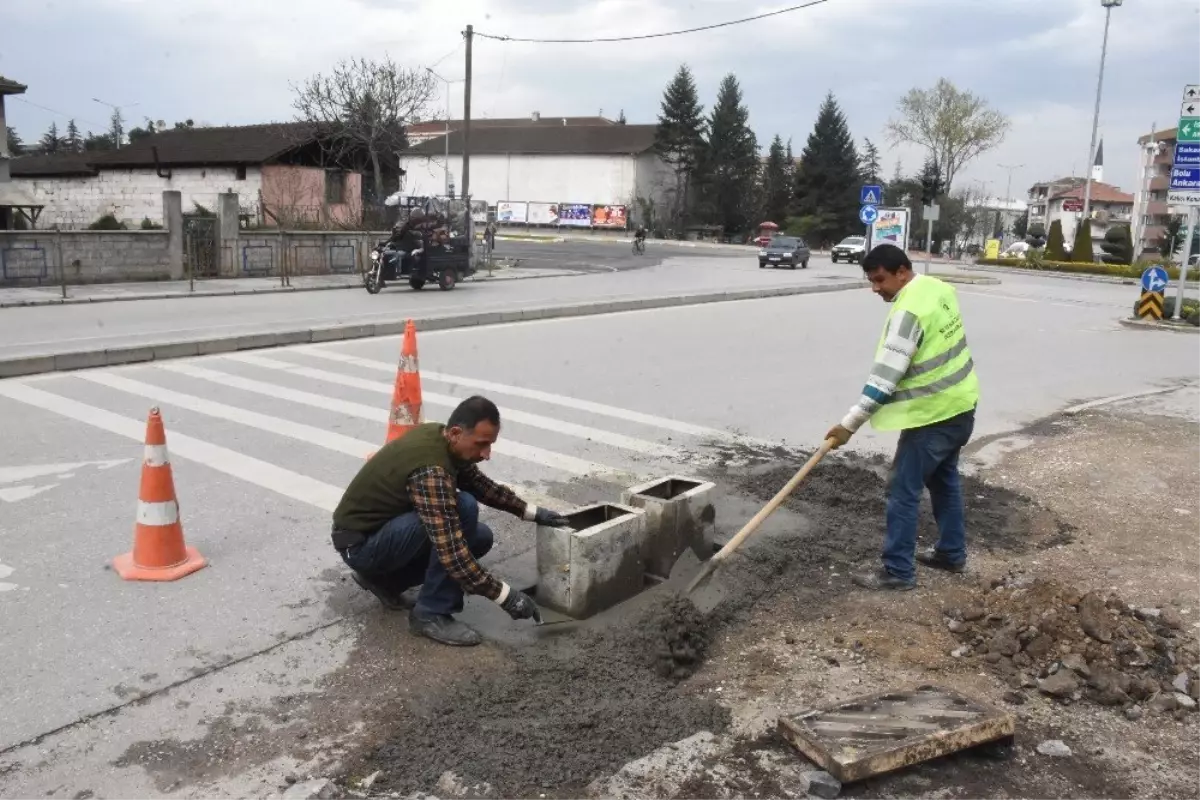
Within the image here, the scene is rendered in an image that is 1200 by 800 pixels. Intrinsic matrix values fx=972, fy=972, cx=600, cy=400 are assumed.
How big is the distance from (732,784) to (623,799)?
0.39 metres

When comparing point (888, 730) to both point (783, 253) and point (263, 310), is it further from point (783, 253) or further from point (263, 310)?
point (783, 253)

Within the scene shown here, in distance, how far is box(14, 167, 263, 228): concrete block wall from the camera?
3672cm

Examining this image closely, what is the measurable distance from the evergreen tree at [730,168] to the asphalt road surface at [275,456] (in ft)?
186

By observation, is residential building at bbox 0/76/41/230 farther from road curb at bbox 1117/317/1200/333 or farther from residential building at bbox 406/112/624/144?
residential building at bbox 406/112/624/144

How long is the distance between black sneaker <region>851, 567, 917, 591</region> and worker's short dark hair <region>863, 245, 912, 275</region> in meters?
1.56

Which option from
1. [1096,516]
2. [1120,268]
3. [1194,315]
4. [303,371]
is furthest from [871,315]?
[1120,268]

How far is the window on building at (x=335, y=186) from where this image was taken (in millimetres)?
37469

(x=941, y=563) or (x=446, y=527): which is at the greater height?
(x=446, y=527)

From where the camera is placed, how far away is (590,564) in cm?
448

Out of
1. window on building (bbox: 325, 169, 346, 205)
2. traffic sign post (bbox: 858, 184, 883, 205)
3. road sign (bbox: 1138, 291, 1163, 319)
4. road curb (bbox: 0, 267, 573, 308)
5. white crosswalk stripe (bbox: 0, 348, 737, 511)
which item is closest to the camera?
white crosswalk stripe (bbox: 0, 348, 737, 511)

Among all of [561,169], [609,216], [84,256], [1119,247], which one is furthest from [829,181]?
[84,256]

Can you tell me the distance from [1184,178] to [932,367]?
55.6 feet

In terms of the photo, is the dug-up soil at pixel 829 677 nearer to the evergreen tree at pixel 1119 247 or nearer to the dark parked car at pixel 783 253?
the dark parked car at pixel 783 253

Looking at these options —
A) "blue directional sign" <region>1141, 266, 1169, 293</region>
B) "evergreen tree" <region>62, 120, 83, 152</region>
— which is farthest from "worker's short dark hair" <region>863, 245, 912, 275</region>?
"evergreen tree" <region>62, 120, 83, 152</region>
